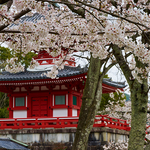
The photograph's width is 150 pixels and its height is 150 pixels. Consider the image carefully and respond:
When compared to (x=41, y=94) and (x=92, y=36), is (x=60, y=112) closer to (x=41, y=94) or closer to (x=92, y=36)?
(x=41, y=94)

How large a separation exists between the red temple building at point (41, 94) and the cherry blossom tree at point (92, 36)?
8460 millimetres

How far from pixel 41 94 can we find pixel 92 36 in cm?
1207

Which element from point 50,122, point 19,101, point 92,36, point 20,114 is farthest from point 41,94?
point 92,36

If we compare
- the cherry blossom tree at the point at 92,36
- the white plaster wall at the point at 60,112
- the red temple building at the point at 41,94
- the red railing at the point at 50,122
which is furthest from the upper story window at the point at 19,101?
the cherry blossom tree at the point at 92,36

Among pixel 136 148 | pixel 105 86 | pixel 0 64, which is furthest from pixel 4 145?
pixel 0 64

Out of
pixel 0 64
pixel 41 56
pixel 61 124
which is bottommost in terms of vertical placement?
pixel 61 124

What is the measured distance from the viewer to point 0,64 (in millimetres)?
28703

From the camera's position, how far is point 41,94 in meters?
18.0

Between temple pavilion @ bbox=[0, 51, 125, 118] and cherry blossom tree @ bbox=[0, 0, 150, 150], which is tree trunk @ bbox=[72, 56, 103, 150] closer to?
cherry blossom tree @ bbox=[0, 0, 150, 150]

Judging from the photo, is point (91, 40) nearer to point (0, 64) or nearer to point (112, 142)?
point (112, 142)

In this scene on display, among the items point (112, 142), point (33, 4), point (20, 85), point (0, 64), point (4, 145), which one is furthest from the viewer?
point (0, 64)

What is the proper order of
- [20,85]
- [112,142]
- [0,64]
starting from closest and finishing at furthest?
1. [112,142]
2. [20,85]
3. [0,64]

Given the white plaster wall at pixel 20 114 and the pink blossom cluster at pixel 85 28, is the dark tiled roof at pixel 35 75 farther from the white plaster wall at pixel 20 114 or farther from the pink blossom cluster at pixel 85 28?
the pink blossom cluster at pixel 85 28

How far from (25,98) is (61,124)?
3672 millimetres
